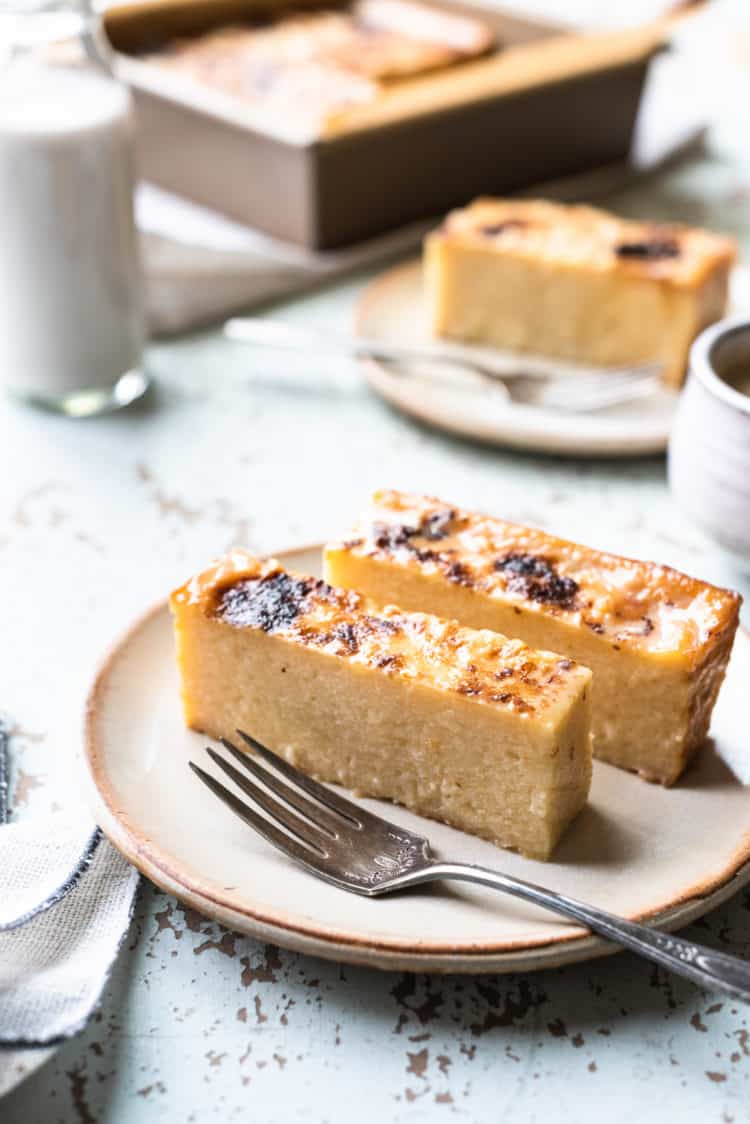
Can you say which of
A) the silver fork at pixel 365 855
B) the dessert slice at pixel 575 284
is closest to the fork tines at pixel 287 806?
the silver fork at pixel 365 855

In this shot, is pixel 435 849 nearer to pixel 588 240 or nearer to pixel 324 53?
pixel 588 240

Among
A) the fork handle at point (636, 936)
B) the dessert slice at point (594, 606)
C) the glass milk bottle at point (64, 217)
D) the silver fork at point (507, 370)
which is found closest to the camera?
the fork handle at point (636, 936)

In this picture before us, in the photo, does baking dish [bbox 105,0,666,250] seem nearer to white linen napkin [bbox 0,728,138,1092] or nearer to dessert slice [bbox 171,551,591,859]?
dessert slice [bbox 171,551,591,859]

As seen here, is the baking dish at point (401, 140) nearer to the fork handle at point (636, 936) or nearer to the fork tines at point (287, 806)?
the fork tines at point (287, 806)

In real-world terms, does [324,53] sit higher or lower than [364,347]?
higher

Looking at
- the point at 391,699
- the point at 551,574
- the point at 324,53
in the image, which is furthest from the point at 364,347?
the point at 324,53

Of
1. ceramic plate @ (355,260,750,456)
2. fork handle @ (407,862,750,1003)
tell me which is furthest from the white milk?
fork handle @ (407,862,750,1003)
